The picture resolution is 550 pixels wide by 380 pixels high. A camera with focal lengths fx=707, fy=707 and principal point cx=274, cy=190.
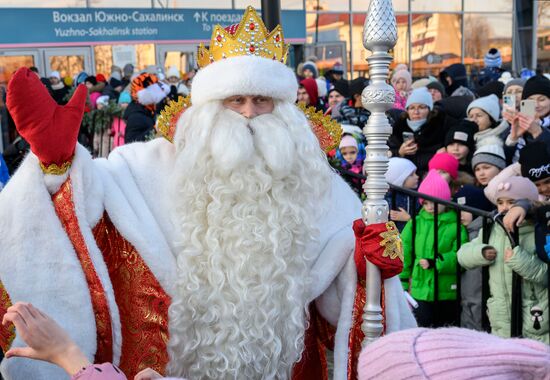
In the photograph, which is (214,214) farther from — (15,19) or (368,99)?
(15,19)

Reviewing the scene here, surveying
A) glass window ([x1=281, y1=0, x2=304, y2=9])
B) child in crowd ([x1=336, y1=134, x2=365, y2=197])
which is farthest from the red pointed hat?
glass window ([x1=281, y1=0, x2=304, y2=9])

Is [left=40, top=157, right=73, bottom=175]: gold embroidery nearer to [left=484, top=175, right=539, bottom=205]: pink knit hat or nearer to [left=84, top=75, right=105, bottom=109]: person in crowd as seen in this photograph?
[left=484, top=175, right=539, bottom=205]: pink knit hat

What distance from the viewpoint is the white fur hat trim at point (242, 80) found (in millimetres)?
2760

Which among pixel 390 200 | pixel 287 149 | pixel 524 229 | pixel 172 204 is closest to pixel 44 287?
pixel 172 204

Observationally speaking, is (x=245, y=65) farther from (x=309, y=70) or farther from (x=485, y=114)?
(x=309, y=70)

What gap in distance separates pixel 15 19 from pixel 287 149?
12967mm

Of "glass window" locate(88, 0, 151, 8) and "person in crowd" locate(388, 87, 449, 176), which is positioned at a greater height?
"glass window" locate(88, 0, 151, 8)

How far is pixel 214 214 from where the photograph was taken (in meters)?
2.69

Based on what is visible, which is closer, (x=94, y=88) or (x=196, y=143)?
(x=196, y=143)

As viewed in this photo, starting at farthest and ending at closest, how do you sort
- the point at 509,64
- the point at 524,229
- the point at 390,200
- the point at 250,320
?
the point at 509,64, the point at 390,200, the point at 524,229, the point at 250,320

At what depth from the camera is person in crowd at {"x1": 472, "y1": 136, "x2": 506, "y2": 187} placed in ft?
16.6

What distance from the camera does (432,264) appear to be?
4.49m

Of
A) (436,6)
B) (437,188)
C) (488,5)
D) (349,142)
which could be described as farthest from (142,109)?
(488,5)

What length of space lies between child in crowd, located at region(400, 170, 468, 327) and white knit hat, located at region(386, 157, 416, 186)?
0.64 m
